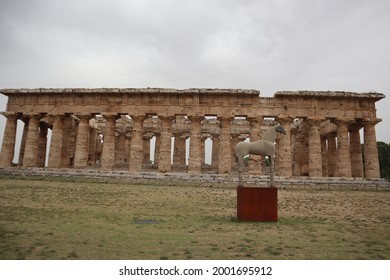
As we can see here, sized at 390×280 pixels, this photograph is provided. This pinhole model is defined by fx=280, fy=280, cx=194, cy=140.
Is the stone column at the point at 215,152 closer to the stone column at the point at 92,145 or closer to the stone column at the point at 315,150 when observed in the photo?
the stone column at the point at 315,150

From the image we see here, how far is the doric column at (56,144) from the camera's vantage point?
28.6m

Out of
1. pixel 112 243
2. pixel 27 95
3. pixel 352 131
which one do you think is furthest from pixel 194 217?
pixel 27 95

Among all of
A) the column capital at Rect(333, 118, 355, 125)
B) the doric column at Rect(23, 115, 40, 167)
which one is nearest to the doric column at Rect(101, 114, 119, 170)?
Result: the doric column at Rect(23, 115, 40, 167)

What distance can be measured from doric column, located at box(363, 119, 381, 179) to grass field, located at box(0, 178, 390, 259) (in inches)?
614

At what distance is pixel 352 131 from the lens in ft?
97.5

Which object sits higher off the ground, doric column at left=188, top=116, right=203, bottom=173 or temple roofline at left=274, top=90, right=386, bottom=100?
temple roofline at left=274, top=90, right=386, bottom=100

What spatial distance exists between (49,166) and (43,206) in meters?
20.1

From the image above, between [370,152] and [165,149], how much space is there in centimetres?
1974

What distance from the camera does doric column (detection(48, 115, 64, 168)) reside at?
28.6m

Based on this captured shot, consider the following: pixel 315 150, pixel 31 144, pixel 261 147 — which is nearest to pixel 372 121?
pixel 315 150

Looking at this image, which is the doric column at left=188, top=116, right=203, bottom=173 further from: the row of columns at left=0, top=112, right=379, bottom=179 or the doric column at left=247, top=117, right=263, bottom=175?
the doric column at left=247, top=117, right=263, bottom=175

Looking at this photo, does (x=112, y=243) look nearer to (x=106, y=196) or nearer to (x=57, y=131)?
(x=106, y=196)

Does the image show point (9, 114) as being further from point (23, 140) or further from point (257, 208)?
point (257, 208)

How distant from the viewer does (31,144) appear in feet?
96.3
